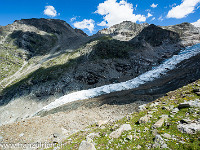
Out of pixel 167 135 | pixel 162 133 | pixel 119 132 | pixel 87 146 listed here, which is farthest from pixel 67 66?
pixel 167 135

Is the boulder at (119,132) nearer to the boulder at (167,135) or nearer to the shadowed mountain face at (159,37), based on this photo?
the boulder at (167,135)

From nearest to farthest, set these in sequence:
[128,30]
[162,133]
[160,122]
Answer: [162,133]
[160,122]
[128,30]

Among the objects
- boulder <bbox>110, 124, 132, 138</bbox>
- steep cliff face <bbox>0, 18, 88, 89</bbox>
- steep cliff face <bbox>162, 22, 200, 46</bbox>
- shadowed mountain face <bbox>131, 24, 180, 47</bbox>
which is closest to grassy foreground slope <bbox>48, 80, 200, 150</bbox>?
boulder <bbox>110, 124, 132, 138</bbox>

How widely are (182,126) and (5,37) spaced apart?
12863cm

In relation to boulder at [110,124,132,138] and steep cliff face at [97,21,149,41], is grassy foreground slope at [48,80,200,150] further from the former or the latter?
steep cliff face at [97,21,149,41]

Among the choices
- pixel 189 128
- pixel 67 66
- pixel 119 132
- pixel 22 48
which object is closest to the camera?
pixel 189 128

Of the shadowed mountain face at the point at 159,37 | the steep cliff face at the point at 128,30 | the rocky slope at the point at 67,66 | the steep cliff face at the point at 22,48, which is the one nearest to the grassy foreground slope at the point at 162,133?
the rocky slope at the point at 67,66

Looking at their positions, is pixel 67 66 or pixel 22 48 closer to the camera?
pixel 67 66

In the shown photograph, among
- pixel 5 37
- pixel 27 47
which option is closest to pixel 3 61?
pixel 27 47

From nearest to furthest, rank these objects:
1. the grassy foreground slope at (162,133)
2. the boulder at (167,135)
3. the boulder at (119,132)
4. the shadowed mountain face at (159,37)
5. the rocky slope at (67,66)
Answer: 1. the grassy foreground slope at (162,133)
2. the boulder at (167,135)
3. the boulder at (119,132)
4. the rocky slope at (67,66)
5. the shadowed mountain face at (159,37)

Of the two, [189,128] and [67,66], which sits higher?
[67,66]

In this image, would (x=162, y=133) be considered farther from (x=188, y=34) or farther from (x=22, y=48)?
(x=188, y=34)

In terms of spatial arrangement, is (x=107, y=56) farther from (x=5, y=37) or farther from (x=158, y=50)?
(x=5, y=37)

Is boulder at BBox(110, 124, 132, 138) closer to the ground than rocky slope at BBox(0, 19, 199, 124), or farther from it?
closer to the ground
